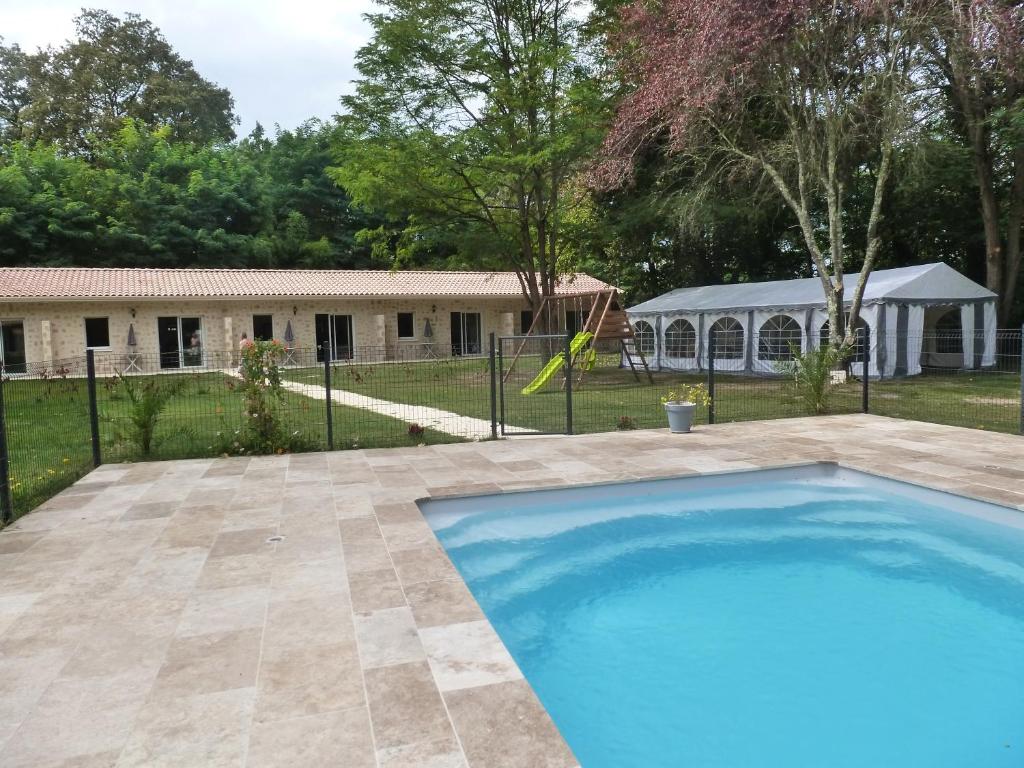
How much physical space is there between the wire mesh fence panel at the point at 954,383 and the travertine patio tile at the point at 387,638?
922cm

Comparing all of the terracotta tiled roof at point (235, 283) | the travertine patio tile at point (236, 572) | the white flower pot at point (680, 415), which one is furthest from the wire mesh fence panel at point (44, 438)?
the terracotta tiled roof at point (235, 283)

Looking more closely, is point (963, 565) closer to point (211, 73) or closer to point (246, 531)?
point (246, 531)

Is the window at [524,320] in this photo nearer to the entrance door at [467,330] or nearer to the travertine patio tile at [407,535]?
the entrance door at [467,330]

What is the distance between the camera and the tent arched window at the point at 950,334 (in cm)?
1820

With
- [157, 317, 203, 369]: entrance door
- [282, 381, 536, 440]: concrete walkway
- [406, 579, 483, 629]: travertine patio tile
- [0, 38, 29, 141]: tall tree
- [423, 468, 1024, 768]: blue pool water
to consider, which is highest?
[0, 38, 29, 141]: tall tree

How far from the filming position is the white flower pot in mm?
9398

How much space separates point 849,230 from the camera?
2500 cm

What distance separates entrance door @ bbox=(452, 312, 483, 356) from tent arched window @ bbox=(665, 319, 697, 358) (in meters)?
9.08

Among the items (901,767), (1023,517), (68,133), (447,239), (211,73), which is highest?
(211,73)

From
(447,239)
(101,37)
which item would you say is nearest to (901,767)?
(447,239)

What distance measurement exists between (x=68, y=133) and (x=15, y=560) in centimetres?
4016

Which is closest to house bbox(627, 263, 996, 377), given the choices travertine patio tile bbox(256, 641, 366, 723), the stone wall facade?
the stone wall facade

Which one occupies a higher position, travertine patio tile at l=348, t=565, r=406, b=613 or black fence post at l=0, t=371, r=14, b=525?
black fence post at l=0, t=371, r=14, b=525

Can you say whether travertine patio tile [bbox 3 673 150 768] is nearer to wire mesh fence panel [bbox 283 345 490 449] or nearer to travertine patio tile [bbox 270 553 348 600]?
travertine patio tile [bbox 270 553 348 600]
